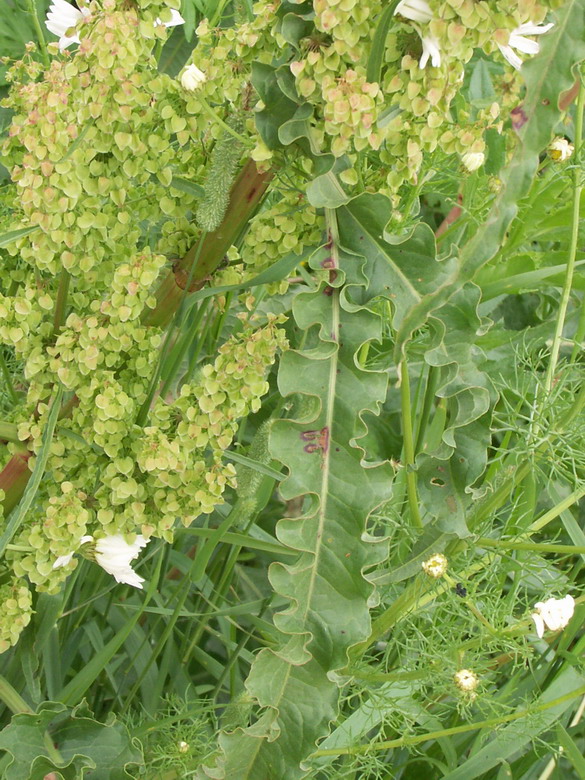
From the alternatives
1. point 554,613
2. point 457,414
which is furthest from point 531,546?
point 457,414

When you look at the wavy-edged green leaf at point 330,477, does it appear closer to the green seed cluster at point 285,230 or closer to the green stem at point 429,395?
the green seed cluster at point 285,230

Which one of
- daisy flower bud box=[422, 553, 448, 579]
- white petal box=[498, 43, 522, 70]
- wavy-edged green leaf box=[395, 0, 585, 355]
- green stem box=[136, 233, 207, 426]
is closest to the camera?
wavy-edged green leaf box=[395, 0, 585, 355]

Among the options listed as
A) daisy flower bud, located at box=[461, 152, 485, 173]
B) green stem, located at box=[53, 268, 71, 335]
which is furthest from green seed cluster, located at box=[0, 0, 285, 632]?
daisy flower bud, located at box=[461, 152, 485, 173]

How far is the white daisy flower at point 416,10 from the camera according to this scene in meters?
0.50

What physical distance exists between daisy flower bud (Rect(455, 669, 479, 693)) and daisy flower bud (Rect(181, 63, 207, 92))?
0.55m

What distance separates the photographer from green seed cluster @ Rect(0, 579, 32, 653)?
0.73 metres

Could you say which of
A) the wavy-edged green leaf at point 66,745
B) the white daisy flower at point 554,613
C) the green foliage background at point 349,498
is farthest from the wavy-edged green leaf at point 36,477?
the white daisy flower at point 554,613

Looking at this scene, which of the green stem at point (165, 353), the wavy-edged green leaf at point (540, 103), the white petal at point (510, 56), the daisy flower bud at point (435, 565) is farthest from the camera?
the daisy flower bud at point (435, 565)

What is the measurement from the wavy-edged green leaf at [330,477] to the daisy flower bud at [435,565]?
0.19 m

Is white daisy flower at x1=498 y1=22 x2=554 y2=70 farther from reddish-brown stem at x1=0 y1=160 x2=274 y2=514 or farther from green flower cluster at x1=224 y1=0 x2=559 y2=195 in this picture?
reddish-brown stem at x1=0 y1=160 x2=274 y2=514

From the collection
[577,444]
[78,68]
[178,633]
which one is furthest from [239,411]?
[178,633]

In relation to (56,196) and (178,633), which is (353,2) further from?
(178,633)

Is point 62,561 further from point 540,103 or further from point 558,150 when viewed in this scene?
point 558,150

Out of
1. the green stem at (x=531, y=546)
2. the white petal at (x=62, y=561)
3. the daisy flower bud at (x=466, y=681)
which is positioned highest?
the white petal at (x=62, y=561)
